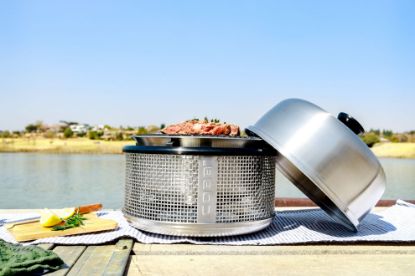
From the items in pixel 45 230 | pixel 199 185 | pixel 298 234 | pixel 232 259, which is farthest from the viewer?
pixel 298 234

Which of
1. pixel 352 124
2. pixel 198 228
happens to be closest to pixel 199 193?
pixel 198 228

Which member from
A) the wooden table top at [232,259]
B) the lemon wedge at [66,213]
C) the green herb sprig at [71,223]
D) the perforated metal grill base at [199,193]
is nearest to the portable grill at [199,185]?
the perforated metal grill base at [199,193]

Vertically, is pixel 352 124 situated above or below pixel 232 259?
above

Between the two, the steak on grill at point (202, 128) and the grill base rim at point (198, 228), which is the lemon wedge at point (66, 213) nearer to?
the grill base rim at point (198, 228)

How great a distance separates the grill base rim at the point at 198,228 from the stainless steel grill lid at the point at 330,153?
61 cm

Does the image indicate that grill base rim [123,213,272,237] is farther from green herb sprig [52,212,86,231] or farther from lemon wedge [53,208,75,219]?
lemon wedge [53,208,75,219]

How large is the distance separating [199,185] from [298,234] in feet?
3.08

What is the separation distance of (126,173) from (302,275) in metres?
1.75

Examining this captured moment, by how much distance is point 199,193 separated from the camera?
3.05 metres

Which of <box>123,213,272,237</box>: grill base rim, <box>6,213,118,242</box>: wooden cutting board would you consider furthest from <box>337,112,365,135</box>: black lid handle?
<box>6,213,118,242</box>: wooden cutting board

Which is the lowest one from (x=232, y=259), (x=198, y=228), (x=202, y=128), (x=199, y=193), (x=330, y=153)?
(x=232, y=259)

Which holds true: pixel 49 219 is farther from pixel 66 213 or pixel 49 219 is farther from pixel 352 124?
pixel 352 124

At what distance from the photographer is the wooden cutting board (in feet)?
10.1

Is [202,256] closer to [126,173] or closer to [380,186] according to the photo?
[126,173]
